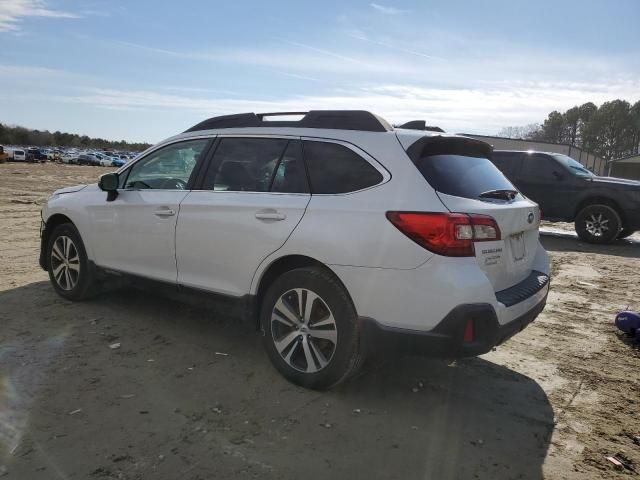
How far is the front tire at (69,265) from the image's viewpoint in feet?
17.2

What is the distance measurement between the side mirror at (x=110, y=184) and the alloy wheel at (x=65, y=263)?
781 mm

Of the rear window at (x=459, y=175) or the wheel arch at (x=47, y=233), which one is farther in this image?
the wheel arch at (x=47, y=233)

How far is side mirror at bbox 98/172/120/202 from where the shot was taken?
16.0 feet

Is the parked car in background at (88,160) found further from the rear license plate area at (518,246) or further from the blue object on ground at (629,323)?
the rear license plate area at (518,246)

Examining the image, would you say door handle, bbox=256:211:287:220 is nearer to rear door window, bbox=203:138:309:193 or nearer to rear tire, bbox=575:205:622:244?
rear door window, bbox=203:138:309:193

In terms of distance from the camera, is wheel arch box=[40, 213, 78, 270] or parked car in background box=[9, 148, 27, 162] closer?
wheel arch box=[40, 213, 78, 270]

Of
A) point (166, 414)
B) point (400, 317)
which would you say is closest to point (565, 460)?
point (400, 317)

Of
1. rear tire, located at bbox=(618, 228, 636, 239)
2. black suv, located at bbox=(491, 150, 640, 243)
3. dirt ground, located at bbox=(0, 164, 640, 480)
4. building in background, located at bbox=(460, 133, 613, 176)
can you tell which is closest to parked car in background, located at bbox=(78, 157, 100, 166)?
building in background, located at bbox=(460, 133, 613, 176)

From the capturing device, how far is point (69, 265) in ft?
17.6

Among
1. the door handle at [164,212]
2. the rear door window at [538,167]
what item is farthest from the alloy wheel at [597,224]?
the door handle at [164,212]

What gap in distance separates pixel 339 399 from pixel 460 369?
1.15 meters

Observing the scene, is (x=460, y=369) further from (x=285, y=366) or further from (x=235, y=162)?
(x=235, y=162)

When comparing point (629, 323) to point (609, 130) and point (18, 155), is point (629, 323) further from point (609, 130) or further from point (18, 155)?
point (609, 130)

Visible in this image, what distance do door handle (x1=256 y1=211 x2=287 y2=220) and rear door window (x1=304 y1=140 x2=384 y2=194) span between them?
0.91 feet
